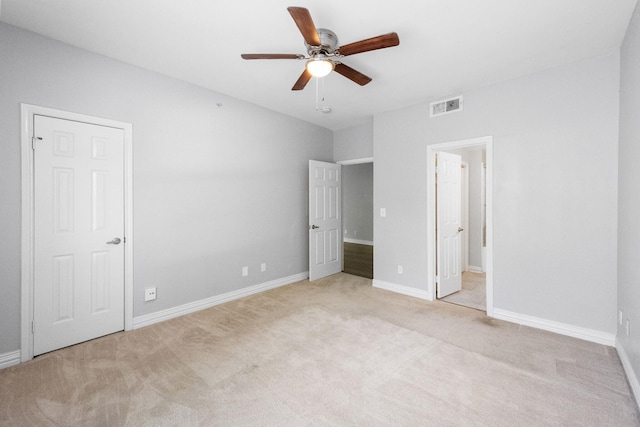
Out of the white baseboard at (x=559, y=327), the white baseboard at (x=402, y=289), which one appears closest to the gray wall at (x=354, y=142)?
the white baseboard at (x=402, y=289)

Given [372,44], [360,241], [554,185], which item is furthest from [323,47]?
[360,241]

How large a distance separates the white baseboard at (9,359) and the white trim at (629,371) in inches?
179

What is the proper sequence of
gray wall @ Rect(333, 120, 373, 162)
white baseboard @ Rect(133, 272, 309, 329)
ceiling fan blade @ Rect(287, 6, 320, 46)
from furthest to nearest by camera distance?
gray wall @ Rect(333, 120, 373, 162) → white baseboard @ Rect(133, 272, 309, 329) → ceiling fan blade @ Rect(287, 6, 320, 46)

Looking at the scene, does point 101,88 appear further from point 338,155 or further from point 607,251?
point 607,251

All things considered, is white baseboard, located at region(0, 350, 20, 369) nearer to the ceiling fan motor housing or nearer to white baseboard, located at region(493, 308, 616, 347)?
the ceiling fan motor housing

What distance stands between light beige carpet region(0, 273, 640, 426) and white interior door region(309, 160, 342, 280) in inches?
65.7

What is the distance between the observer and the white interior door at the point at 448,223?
3.88 m

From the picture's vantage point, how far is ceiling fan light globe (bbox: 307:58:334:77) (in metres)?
2.15

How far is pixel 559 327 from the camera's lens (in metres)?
2.85

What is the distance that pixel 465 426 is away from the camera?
1654mm

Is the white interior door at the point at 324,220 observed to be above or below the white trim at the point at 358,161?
below

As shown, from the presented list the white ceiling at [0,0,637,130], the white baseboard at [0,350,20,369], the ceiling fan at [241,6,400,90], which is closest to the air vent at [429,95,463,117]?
the white ceiling at [0,0,637,130]

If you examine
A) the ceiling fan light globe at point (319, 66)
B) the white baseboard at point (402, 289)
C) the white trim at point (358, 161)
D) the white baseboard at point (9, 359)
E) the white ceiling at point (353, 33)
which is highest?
the white ceiling at point (353, 33)

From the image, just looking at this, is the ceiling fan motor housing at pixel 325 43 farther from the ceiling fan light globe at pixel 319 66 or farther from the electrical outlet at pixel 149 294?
the electrical outlet at pixel 149 294
